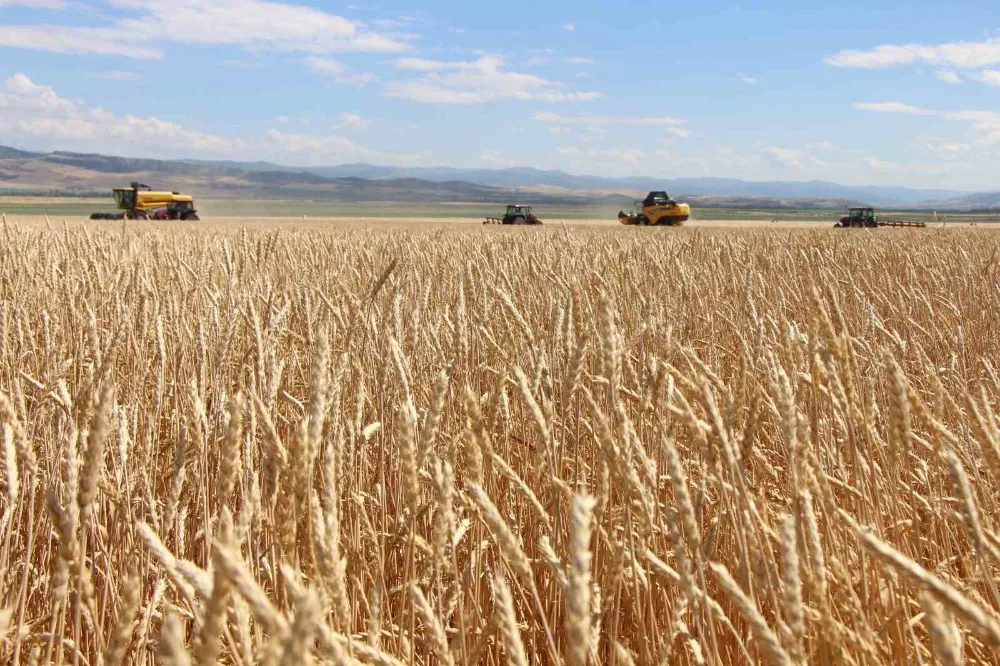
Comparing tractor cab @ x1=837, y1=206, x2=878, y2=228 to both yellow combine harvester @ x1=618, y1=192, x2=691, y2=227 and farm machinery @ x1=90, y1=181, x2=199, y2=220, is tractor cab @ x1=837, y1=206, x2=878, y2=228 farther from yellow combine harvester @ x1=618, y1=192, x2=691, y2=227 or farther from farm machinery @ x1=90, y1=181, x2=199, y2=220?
farm machinery @ x1=90, y1=181, x2=199, y2=220

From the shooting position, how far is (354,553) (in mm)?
1592

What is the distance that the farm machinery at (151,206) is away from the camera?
107 feet

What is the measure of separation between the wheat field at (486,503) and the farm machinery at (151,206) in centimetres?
3132

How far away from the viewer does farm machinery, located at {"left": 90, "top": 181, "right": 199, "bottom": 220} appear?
32481 millimetres

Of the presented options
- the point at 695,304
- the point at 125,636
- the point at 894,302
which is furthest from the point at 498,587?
the point at 894,302

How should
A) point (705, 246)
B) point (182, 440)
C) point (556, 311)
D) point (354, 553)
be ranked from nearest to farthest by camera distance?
point (182, 440)
point (354, 553)
point (556, 311)
point (705, 246)

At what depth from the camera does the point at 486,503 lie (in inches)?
31.9

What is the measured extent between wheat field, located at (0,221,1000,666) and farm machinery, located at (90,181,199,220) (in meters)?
31.3

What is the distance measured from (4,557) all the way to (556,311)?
182cm

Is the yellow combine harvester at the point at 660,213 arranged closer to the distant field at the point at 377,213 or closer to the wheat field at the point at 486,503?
the distant field at the point at 377,213

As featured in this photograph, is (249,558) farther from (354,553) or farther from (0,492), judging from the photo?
(0,492)

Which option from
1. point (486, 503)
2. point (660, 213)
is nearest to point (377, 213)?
point (660, 213)

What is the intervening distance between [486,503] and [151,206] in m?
37.5

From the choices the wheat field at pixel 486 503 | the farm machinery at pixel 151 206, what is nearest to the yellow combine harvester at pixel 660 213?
the farm machinery at pixel 151 206
